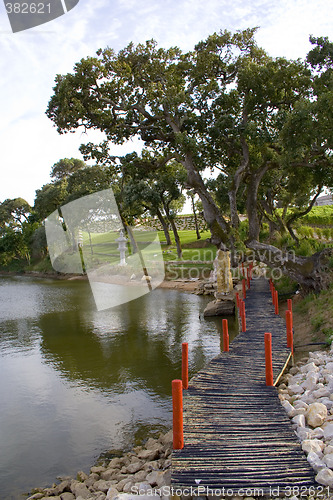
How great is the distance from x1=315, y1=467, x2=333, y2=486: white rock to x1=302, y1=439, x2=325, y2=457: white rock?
65 cm

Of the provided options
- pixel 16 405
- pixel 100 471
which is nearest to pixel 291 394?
pixel 100 471

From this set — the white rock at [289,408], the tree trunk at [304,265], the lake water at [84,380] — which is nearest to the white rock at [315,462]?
the white rock at [289,408]

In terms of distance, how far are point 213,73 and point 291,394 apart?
20021mm

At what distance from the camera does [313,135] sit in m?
19.0

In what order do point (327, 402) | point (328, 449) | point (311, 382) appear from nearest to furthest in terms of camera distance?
1. point (328, 449)
2. point (327, 402)
3. point (311, 382)

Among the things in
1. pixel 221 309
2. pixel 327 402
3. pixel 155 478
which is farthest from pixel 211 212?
pixel 155 478

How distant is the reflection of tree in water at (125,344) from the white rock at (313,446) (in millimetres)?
7242

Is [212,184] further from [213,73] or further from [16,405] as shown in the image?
[16,405]

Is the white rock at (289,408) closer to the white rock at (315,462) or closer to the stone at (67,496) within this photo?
the white rock at (315,462)

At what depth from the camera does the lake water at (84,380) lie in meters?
11.0

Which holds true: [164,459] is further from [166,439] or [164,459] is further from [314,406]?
[314,406]

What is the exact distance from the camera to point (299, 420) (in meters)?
8.72

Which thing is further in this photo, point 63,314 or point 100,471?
point 63,314

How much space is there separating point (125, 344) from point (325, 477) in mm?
15001
